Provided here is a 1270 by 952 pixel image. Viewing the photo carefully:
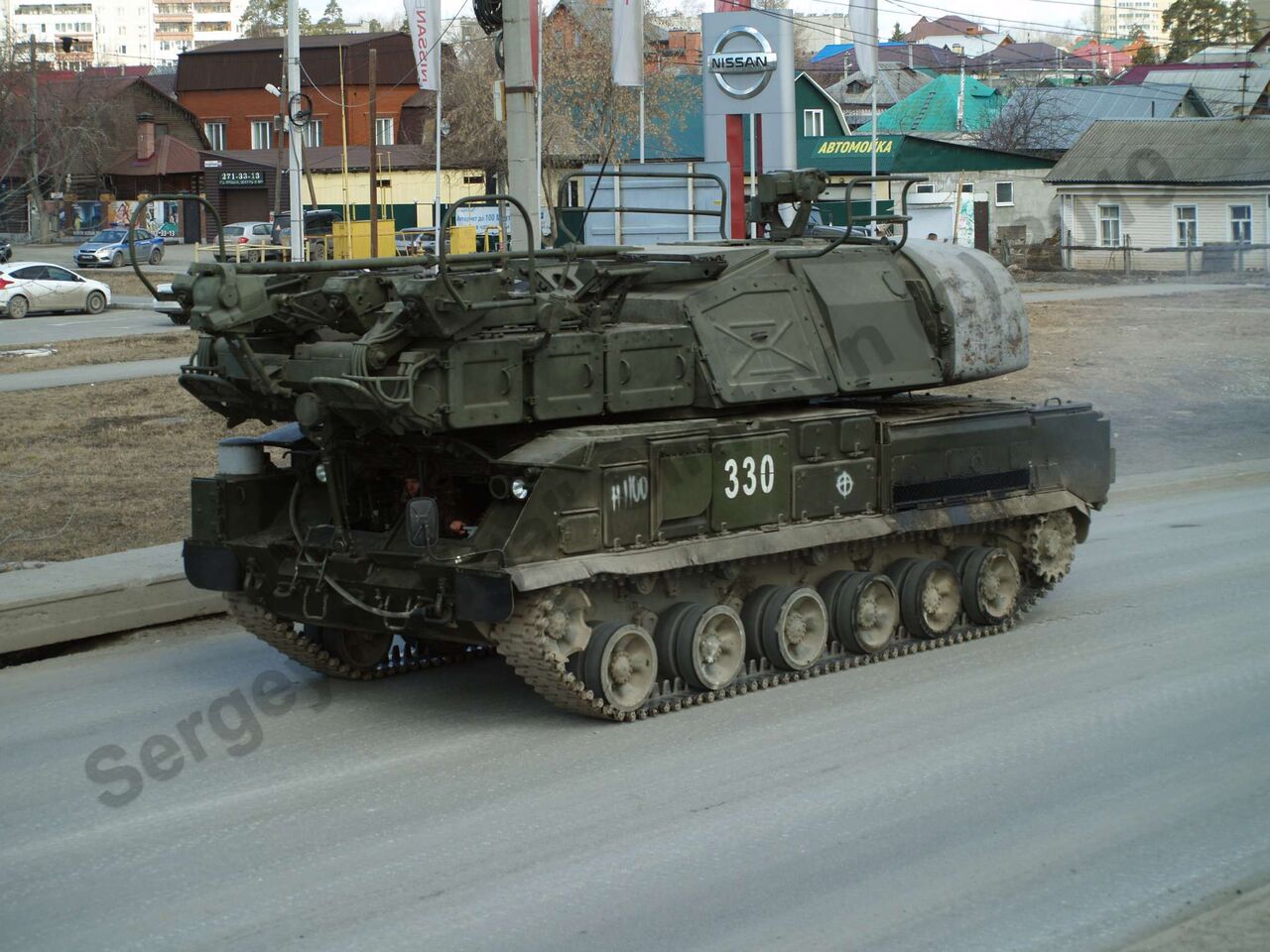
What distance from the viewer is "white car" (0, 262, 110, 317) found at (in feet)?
114

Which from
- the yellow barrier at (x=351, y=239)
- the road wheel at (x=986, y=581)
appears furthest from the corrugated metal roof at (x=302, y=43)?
the road wheel at (x=986, y=581)

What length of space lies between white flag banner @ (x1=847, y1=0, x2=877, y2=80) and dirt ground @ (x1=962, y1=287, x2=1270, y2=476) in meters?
6.68

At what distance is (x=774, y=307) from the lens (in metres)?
10.5

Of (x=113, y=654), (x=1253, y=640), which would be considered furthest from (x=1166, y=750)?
(x=113, y=654)

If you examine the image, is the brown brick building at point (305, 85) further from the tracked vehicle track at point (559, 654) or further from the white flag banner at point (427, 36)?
the tracked vehicle track at point (559, 654)

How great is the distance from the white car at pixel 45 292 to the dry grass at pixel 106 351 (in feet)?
24.0

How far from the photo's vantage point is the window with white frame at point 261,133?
74188 millimetres

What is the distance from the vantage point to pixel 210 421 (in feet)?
63.1

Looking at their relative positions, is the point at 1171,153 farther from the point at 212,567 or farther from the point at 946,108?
the point at 212,567

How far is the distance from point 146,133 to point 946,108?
109 feet

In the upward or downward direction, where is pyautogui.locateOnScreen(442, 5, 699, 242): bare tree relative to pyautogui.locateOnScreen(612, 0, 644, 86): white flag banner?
upward

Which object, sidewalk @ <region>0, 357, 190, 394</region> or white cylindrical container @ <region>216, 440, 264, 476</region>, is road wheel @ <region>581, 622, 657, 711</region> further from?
sidewalk @ <region>0, 357, 190, 394</region>

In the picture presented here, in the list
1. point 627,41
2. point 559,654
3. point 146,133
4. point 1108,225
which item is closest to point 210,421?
point 559,654

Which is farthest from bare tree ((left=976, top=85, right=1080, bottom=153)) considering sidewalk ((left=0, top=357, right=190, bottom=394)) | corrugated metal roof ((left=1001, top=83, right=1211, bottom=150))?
sidewalk ((left=0, top=357, right=190, bottom=394))
